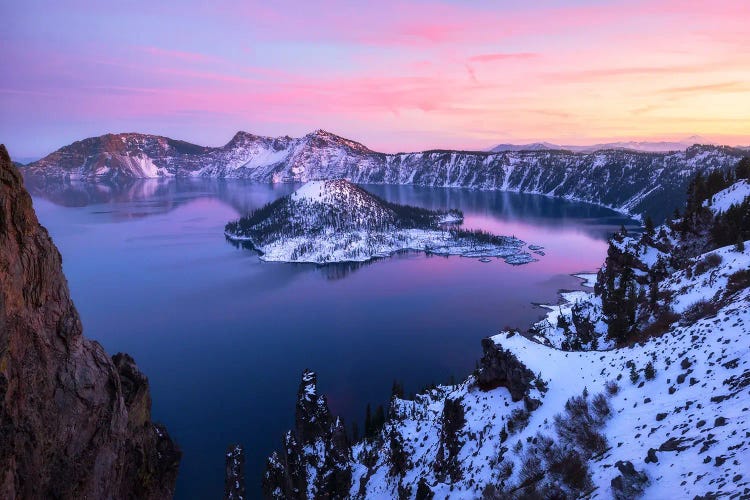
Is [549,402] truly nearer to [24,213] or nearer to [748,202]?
[24,213]

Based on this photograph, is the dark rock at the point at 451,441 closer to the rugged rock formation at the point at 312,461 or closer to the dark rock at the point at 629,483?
the rugged rock formation at the point at 312,461

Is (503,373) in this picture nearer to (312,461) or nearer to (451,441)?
(451,441)

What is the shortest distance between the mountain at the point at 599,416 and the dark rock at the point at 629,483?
0.06 metres

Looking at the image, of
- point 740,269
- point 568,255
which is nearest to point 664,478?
point 740,269

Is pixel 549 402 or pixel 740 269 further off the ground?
pixel 740 269

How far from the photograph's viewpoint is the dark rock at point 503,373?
3706cm

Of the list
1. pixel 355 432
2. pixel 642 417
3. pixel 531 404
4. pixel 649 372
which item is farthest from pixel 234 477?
pixel 649 372

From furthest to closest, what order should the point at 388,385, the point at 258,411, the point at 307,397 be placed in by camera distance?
the point at 388,385 → the point at 258,411 → the point at 307,397

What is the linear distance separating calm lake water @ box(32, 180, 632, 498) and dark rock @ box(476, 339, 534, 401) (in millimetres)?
41074

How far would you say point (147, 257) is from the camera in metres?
193

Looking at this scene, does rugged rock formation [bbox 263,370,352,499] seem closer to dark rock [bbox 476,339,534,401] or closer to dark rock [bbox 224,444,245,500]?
dark rock [bbox 224,444,245,500]

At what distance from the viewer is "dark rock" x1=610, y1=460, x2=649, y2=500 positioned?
1814 cm

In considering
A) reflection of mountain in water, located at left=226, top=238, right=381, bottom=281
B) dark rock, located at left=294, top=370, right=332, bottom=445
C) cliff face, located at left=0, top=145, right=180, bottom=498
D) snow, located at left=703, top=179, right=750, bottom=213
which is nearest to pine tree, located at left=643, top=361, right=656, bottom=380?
cliff face, located at left=0, top=145, right=180, bottom=498

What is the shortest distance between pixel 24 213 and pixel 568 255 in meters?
199
